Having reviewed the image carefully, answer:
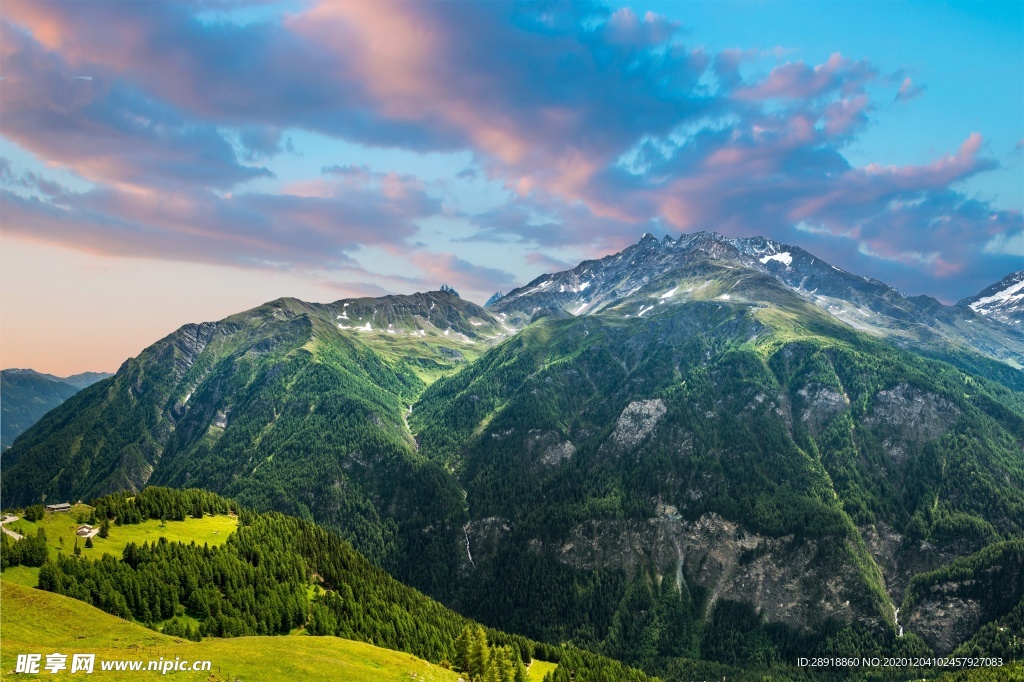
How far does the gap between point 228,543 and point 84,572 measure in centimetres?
4156

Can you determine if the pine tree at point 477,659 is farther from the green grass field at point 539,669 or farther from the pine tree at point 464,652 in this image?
the green grass field at point 539,669

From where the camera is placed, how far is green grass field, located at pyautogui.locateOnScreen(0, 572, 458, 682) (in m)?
71.5

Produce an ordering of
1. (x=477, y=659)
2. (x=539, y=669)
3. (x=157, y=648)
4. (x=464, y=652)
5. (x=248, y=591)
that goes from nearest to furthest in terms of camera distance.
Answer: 1. (x=157, y=648)
2. (x=477, y=659)
3. (x=464, y=652)
4. (x=248, y=591)
5. (x=539, y=669)

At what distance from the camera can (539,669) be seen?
523 ft

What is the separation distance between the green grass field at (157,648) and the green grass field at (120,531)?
2556 centimetres

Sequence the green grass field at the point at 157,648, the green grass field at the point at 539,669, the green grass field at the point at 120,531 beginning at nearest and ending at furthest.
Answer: the green grass field at the point at 157,648, the green grass field at the point at 120,531, the green grass field at the point at 539,669

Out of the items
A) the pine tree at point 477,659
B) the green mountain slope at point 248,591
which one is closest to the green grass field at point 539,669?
the green mountain slope at point 248,591

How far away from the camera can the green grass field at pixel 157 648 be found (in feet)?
235

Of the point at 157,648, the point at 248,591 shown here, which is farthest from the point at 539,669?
the point at 157,648

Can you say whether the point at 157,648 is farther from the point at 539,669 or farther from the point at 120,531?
the point at 539,669

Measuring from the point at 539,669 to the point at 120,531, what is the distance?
116 meters

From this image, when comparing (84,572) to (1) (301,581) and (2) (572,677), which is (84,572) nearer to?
(1) (301,581)

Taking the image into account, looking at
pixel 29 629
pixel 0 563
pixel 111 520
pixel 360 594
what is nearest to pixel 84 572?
pixel 0 563

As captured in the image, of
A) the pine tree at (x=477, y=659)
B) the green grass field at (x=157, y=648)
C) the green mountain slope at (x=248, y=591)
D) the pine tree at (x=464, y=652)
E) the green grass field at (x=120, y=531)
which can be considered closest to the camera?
the green grass field at (x=157, y=648)
